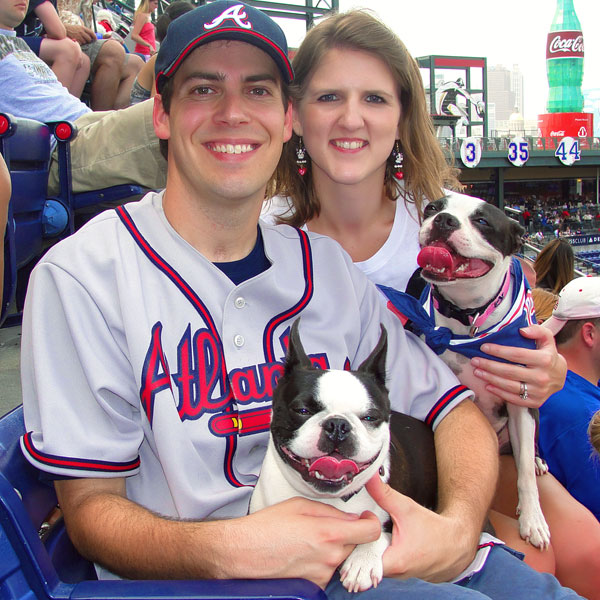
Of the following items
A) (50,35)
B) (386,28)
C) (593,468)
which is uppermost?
(50,35)

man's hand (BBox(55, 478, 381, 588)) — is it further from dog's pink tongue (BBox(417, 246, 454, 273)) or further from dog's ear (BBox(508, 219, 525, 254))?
dog's ear (BBox(508, 219, 525, 254))

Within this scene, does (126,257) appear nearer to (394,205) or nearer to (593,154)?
(394,205)

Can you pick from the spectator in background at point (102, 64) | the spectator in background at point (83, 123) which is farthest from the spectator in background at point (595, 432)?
the spectator in background at point (102, 64)

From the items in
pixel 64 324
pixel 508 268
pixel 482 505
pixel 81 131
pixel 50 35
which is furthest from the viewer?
pixel 50 35

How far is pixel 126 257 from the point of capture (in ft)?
5.72

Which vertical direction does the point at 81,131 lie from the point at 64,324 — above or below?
above

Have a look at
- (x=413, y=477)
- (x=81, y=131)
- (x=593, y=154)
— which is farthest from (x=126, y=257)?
(x=593, y=154)

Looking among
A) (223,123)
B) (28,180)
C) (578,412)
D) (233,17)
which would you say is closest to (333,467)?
(223,123)

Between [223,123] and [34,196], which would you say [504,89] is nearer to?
[34,196]

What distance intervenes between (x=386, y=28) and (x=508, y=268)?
1.18 meters

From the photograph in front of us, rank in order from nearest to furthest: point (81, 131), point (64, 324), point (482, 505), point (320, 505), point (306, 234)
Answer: point (320, 505)
point (64, 324)
point (482, 505)
point (306, 234)
point (81, 131)

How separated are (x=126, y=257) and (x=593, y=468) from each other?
249 centimetres

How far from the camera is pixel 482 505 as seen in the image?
192 centimetres

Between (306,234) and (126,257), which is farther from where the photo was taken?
(306,234)
